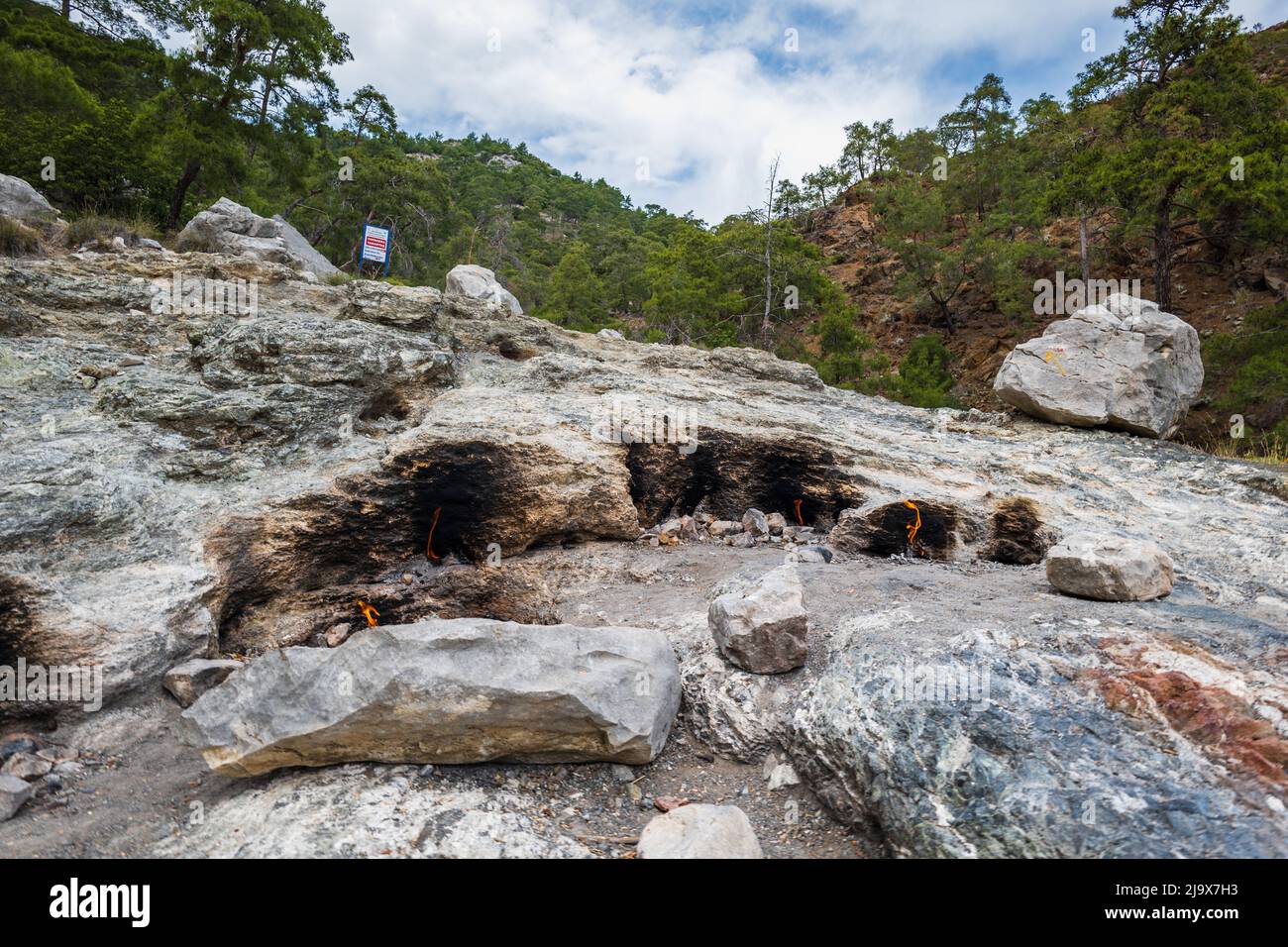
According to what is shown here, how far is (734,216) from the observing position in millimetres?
26828

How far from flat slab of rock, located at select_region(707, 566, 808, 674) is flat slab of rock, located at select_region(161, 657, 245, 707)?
3.43 m

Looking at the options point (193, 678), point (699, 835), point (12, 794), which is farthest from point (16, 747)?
point (699, 835)

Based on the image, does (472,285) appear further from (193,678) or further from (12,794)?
(12,794)

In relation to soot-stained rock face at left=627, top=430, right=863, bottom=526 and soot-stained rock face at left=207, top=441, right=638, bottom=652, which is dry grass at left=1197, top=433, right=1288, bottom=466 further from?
soot-stained rock face at left=207, top=441, right=638, bottom=652

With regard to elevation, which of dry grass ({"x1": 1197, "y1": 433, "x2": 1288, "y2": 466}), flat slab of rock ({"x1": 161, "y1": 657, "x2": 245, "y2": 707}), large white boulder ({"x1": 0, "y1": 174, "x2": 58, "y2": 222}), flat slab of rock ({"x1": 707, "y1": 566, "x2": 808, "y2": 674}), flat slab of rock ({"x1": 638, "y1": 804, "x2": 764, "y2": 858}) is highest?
large white boulder ({"x1": 0, "y1": 174, "x2": 58, "y2": 222})

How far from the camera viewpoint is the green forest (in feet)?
48.4

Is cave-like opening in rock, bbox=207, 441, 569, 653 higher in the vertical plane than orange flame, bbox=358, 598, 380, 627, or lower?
higher

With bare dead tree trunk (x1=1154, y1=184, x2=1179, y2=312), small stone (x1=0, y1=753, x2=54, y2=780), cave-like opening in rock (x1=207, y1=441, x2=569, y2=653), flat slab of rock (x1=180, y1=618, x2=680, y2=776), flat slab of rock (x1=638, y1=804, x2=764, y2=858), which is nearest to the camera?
flat slab of rock (x1=638, y1=804, x2=764, y2=858)

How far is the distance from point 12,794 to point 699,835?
372 centimetres

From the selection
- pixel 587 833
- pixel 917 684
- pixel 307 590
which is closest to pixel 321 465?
pixel 307 590

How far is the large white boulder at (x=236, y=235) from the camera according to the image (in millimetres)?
12672

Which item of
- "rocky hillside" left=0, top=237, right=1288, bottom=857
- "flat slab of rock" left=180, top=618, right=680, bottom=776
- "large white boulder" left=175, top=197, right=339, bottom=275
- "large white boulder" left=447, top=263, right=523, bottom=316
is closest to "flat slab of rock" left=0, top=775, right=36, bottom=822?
"rocky hillside" left=0, top=237, right=1288, bottom=857

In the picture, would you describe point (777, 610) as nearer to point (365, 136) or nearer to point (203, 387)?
point (203, 387)

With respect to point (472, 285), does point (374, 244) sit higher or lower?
higher
